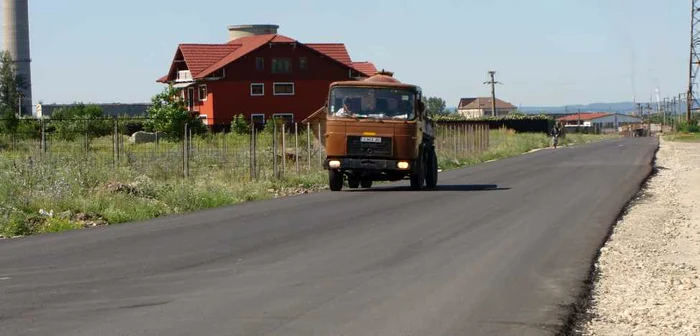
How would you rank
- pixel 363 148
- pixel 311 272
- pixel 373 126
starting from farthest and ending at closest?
pixel 363 148, pixel 373 126, pixel 311 272

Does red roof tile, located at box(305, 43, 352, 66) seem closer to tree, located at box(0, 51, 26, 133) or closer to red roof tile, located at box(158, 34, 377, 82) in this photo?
red roof tile, located at box(158, 34, 377, 82)

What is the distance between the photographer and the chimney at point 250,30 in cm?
11300

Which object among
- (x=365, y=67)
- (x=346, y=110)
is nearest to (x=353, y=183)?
(x=346, y=110)

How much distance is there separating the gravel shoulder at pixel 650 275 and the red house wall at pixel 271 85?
203 feet

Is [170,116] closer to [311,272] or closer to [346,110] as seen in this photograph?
[346,110]

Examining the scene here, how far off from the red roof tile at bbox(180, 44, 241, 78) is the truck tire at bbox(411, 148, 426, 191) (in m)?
59.4

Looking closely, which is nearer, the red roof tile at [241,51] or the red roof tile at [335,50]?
the red roof tile at [241,51]

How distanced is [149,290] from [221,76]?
7483 centimetres

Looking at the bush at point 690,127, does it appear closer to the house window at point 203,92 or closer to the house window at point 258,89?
the house window at point 258,89

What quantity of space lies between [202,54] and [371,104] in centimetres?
6423

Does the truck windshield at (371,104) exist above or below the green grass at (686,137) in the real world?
above

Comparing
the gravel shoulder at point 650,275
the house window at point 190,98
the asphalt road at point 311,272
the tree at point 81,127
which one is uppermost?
the house window at point 190,98

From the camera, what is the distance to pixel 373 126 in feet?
91.4

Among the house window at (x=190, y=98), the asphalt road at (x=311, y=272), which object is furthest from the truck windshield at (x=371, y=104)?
the house window at (x=190, y=98)
